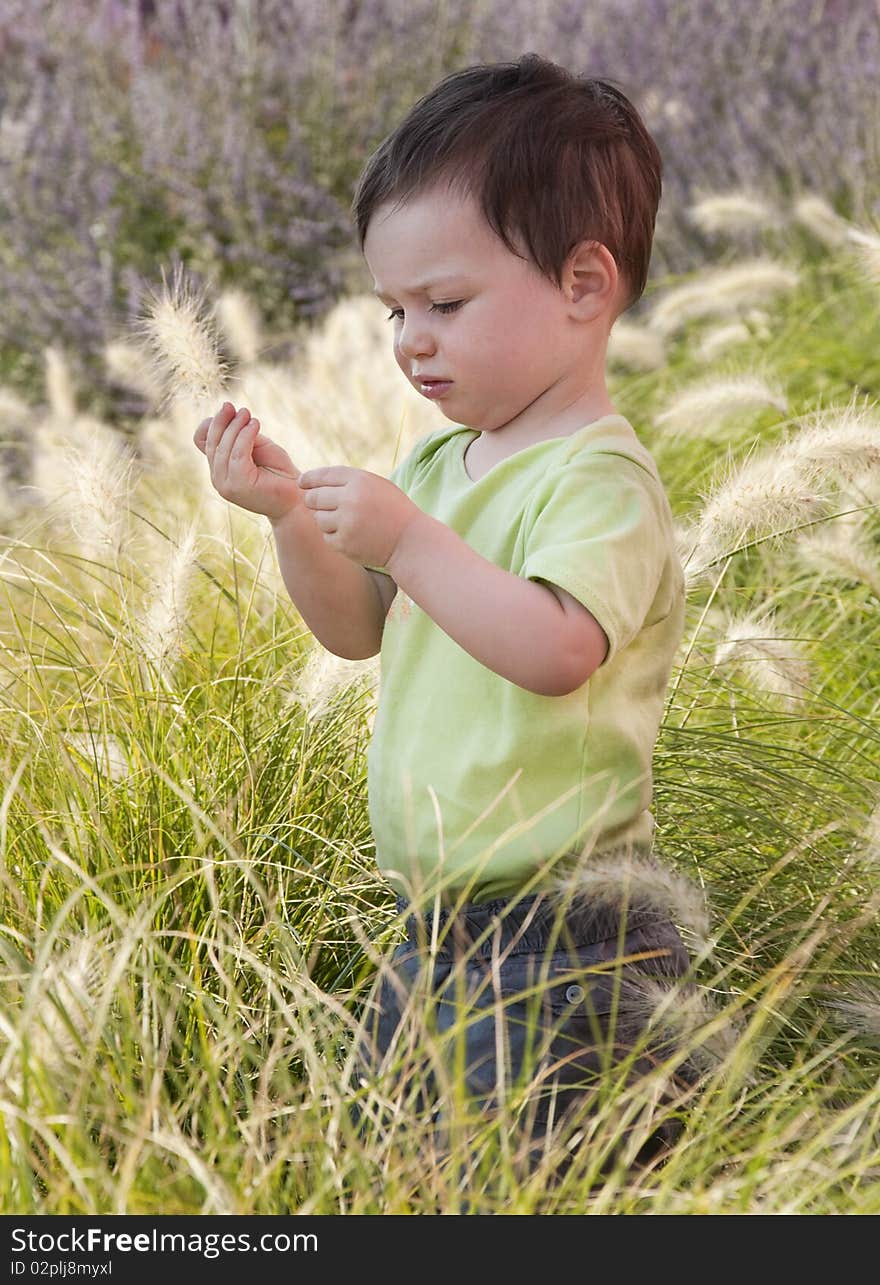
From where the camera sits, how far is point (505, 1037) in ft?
4.99

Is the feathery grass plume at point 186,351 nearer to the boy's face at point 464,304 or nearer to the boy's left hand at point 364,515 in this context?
the boy's face at point 464,304

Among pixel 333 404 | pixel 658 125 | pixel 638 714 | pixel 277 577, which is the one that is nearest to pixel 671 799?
pixel 638 714

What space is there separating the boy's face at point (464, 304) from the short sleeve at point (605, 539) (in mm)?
122

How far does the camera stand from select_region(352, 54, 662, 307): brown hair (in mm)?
1508

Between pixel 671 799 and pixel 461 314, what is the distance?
0.81 m

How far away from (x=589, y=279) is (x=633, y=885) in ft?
2.02

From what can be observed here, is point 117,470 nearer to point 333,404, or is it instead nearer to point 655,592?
point 655,592

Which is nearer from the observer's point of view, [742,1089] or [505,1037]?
[505,1037]

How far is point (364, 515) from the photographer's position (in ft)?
4.74

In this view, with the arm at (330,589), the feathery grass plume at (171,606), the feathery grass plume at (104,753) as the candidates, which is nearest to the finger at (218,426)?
the arm at (330,589)

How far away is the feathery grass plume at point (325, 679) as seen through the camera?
76.5 inches

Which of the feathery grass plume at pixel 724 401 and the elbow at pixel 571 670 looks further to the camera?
the feathery grass plume at pixel 724 401

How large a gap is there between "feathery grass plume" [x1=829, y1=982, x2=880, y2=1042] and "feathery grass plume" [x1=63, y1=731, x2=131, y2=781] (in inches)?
36.6

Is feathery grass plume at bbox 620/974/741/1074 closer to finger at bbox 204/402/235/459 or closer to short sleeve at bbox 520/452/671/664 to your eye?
short sleeve at bbox 520/452/671/664
